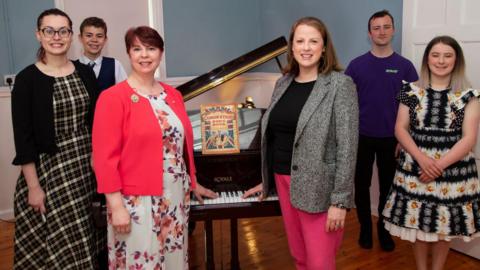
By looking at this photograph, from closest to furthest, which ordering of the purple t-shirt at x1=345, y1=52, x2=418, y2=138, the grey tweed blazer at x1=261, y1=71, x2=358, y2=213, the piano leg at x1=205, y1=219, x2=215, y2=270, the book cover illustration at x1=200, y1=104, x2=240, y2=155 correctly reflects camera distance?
the grey tweed blazer at x1=261, y1=71, x2=358, y2=213 → the book cover illustration at x1=200, y1=104, x2=240, y2=155 → the piano leg at x1=205, y1=219, x2=215, y2=270 → the purple t-shirt at x1=345, y1=52, x2=418, y2=138

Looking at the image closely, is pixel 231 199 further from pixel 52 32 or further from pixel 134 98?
pixel 52 32

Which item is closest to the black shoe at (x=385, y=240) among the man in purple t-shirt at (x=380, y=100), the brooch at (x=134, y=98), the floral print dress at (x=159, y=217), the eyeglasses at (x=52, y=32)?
the man in purple t-shirt at (x=380, y=100)

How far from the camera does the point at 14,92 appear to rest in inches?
74.1

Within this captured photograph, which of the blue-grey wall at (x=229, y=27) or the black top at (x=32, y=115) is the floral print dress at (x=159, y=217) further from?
the blue-grey wall at (x=229, y=27)

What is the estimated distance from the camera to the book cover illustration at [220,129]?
221 centimetres

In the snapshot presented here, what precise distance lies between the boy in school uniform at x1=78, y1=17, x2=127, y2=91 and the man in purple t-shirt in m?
1.63

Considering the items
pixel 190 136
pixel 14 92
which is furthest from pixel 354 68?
pixel 14 92

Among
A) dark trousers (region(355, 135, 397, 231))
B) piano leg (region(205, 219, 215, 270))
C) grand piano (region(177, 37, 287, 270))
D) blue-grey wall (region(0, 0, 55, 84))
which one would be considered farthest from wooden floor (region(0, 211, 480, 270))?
blue-grey wall (region(0, 0, 55, 84))

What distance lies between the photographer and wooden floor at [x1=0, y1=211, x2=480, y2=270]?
2.95m

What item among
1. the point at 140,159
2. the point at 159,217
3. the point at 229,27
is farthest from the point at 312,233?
the point at 229,27

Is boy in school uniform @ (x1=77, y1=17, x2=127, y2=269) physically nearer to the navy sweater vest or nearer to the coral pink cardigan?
the navy sweater vest

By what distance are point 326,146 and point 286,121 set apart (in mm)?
198

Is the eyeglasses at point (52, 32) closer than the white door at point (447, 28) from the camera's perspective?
Yes

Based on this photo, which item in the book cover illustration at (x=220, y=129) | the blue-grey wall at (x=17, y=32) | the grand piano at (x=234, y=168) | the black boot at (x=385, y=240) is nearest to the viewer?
the grand piano at (x=234, y=168)
